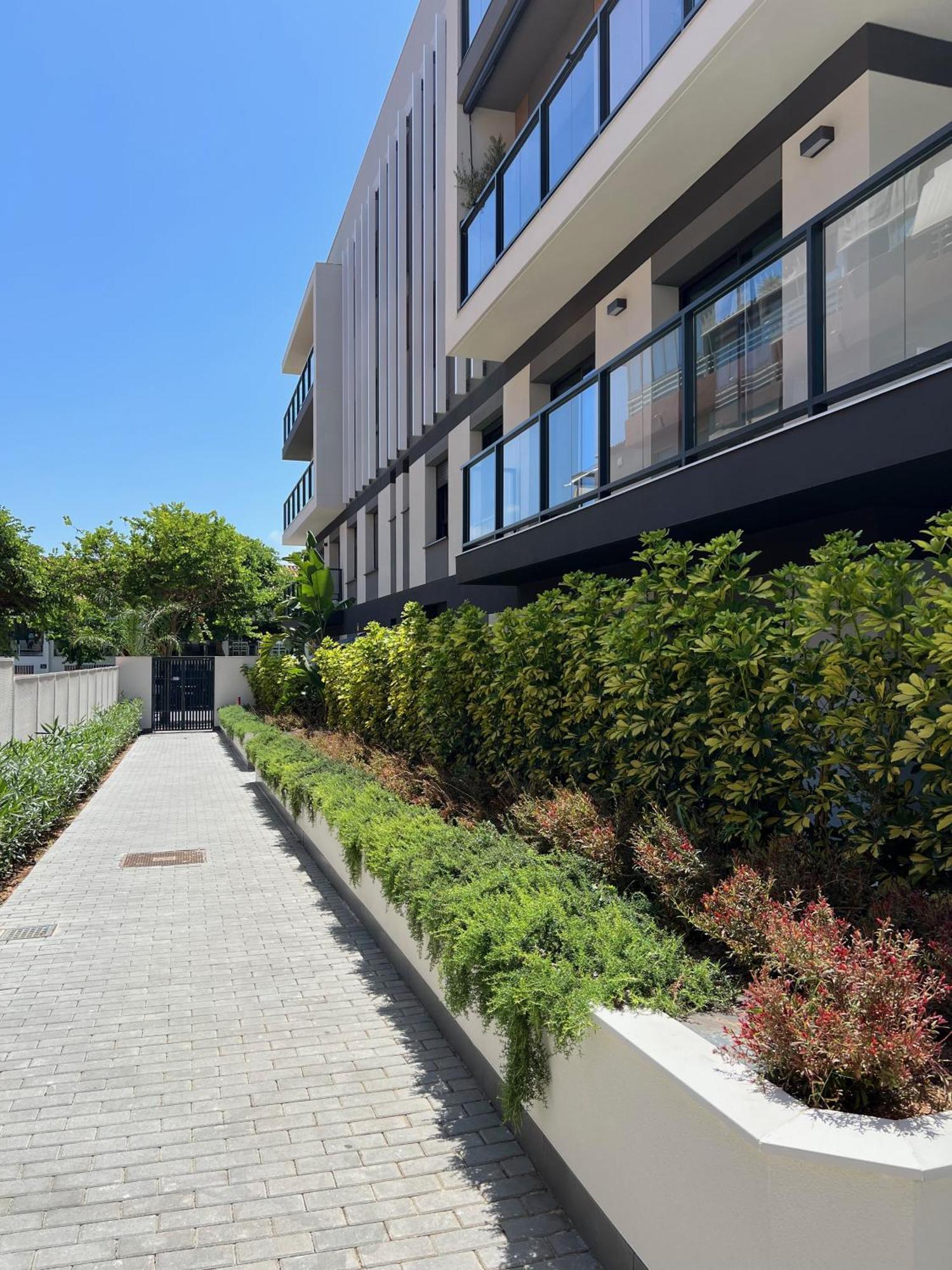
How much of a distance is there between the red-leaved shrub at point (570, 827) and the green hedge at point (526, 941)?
15cm

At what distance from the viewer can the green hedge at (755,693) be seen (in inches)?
149

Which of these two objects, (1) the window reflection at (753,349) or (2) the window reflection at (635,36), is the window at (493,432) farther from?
(1) the window reflection at (753,349)

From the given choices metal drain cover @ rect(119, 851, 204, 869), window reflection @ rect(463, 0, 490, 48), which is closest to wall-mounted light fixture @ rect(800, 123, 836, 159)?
window reflection @ rect(463, 0, 490, 48)

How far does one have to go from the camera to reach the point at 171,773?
19.6 metres

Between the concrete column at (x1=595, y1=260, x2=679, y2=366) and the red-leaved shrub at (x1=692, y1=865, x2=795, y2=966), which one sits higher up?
the concrete column at (x1=595, y1=260, x2=679, y2=366)

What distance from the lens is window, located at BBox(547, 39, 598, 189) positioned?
28.9 feet

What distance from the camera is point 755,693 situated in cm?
466

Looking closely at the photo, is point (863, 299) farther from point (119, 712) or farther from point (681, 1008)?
point (119, 712)

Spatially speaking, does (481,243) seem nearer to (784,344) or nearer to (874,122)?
(874,122)

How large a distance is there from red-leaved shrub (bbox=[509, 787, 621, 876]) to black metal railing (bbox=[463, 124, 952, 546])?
2.96 m

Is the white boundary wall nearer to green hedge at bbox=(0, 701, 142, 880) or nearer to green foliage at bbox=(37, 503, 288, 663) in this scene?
green hedge at bbox=(0, 701, 142, 880)

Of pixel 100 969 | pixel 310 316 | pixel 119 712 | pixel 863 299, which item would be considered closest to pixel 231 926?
pixel 100 969

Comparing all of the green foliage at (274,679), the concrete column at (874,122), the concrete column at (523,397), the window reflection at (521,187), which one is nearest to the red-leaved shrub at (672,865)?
the concrete column at (874,122)

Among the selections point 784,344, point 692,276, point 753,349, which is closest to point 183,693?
point 692,276
